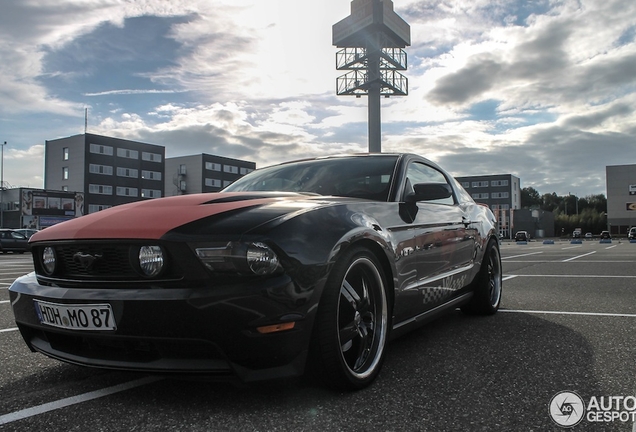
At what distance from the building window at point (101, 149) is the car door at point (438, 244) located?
211 feet

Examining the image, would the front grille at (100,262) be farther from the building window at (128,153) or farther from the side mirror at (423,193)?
the building window at (128,153)

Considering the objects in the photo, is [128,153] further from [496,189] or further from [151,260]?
[496,189]

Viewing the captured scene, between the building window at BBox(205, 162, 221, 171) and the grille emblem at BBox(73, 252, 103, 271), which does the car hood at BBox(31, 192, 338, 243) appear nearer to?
the grille emblem at BBox(73, 252, 103, 271)

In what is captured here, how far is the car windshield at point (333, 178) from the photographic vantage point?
11.1ft

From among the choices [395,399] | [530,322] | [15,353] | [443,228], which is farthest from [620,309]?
[15,353]

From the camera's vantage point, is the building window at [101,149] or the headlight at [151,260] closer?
the headlight at [151,260]

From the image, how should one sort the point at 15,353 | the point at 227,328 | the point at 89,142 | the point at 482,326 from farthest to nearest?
the point at 89,142 < the point at 482,326 < the point at 15,353 < the point at 227,328

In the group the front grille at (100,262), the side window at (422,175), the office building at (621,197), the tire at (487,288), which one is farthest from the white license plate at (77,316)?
the office building at (621,197)

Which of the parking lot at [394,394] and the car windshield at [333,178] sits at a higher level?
the car windshield at [333,178]

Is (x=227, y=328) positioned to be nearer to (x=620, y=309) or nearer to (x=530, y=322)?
(x=530, y=322)

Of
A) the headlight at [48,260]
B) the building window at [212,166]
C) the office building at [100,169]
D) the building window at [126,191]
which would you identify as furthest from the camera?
the building window at [212,166]

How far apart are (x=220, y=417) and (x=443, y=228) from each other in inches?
84.0

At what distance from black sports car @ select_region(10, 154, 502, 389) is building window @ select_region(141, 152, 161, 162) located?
70.1 m

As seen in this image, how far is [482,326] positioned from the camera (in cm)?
415
